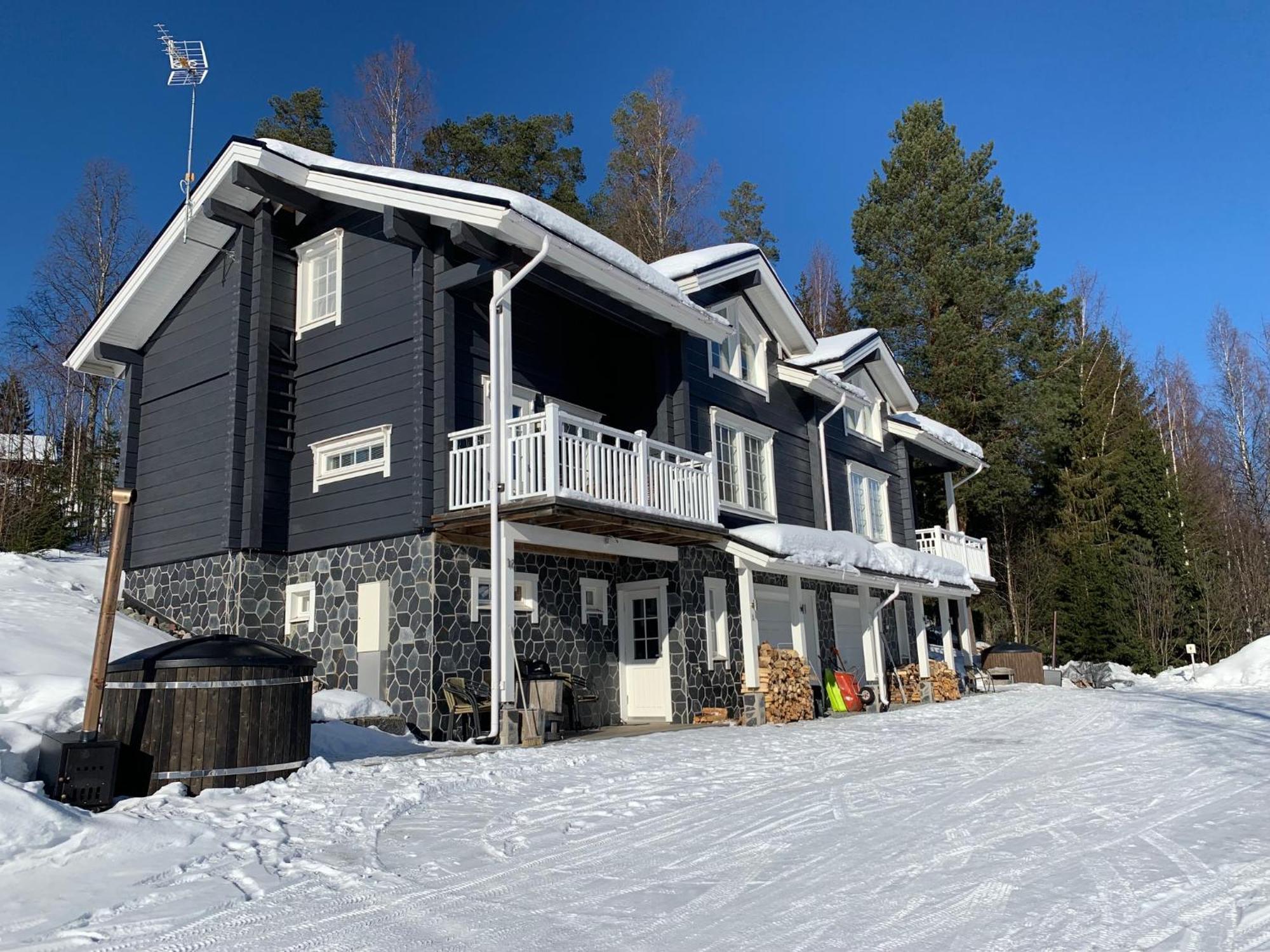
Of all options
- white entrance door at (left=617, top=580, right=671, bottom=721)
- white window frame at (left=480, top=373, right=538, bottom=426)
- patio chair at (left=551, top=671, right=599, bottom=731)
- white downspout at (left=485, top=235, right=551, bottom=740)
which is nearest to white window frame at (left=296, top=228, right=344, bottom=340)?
white window frame at (left=480, top=373, right=538, bottom=426)

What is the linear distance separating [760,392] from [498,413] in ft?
25.3

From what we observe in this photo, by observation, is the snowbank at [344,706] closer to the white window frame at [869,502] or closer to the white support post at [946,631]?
the white window frame at [869,502]

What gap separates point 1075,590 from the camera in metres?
28.5

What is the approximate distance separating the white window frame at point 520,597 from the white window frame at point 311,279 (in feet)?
14.0

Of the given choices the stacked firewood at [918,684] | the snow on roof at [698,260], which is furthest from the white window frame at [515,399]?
the stacked firewood at [918,684]

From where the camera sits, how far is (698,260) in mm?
16328

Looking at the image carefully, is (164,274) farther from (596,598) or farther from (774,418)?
(774,418)

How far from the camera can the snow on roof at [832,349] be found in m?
18.7

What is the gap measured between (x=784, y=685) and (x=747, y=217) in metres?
23.7

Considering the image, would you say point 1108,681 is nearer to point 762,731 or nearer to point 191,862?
point 762,731

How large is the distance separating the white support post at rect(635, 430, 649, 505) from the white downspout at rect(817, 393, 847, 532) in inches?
285

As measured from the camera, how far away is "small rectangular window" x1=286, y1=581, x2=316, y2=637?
1277cm

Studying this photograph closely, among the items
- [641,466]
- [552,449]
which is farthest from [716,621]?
[552,449]

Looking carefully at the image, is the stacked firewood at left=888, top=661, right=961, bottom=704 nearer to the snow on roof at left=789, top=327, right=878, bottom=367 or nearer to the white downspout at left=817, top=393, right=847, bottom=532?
the white downspout at left=817, top=393, right=847, bottom=532
